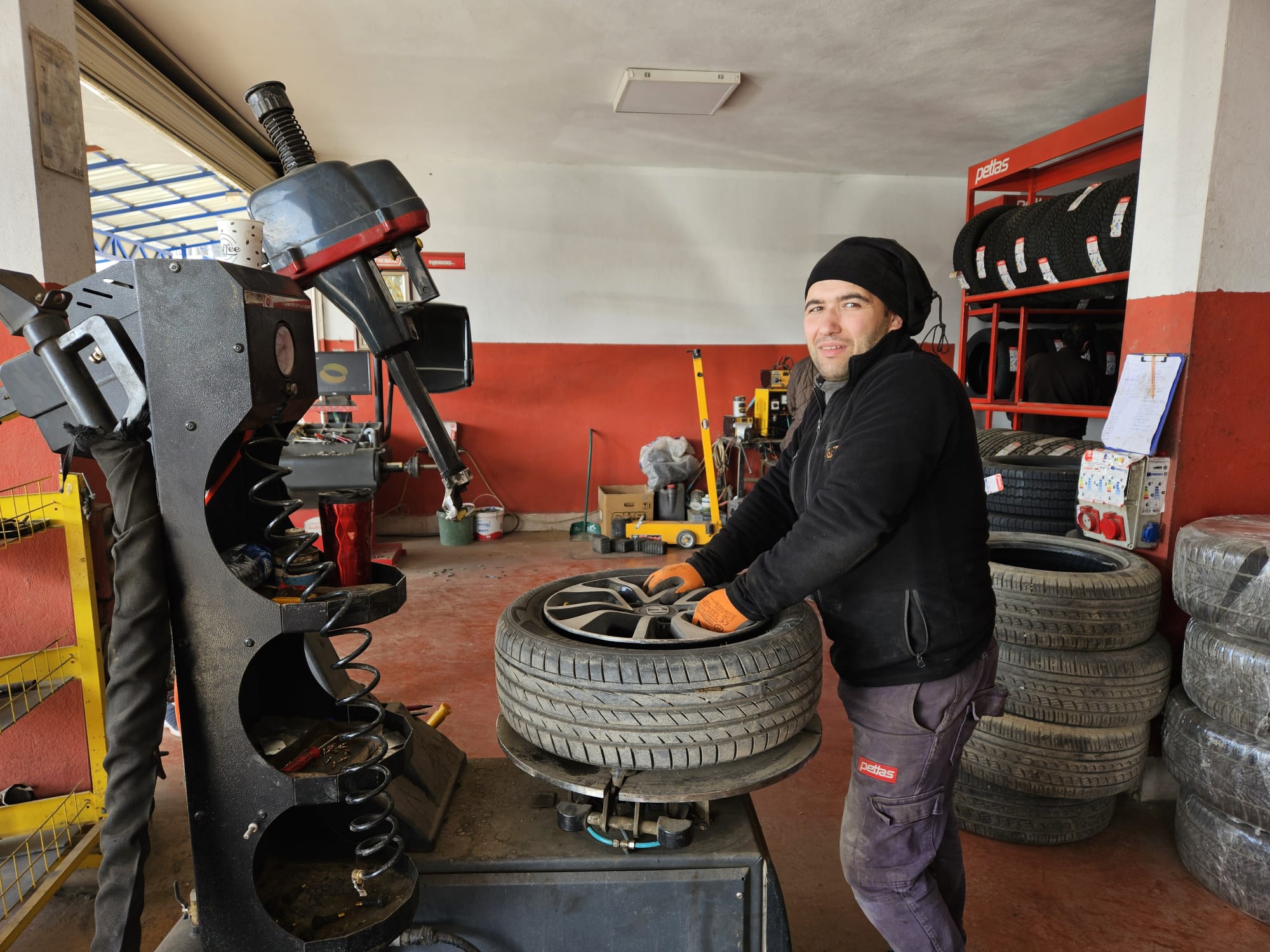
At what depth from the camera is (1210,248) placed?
7.55 ft

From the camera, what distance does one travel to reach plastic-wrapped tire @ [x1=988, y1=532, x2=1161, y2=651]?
215 centimetres

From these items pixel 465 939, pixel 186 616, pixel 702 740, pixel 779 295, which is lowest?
pixel 465 939

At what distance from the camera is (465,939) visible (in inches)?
46.6

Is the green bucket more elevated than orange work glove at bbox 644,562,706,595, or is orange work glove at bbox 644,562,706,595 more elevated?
orange work glove at bbox 644,562,706,595

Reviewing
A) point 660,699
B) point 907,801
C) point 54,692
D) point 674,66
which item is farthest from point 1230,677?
point 674,66

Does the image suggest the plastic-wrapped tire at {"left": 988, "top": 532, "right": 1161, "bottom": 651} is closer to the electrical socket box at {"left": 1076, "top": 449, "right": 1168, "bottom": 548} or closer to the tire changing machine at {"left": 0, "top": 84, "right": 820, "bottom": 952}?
the electrical socket box at {"left": 1076, "top": 449, "right": 1168, "bottom": 548}

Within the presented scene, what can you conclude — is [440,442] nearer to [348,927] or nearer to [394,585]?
[394,585]

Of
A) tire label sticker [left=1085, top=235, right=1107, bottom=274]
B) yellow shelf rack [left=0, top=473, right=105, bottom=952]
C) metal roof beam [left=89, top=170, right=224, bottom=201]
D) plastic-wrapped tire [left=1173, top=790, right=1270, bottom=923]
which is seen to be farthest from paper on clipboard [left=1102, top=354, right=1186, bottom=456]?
metal roof beam [left=89, top=170, right=224, bottom=201]

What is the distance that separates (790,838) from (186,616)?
76.7 inches

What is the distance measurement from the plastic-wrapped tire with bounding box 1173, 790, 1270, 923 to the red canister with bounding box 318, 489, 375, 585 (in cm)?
237

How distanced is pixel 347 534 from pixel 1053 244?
3.54 m

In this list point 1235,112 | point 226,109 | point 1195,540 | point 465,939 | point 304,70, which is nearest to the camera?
point 465,939

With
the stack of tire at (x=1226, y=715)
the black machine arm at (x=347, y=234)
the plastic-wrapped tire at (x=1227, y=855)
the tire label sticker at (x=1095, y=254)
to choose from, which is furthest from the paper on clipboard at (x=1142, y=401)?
the black machine arm at (x=347, y=234)

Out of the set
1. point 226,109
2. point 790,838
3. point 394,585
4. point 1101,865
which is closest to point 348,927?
point 394,585
